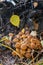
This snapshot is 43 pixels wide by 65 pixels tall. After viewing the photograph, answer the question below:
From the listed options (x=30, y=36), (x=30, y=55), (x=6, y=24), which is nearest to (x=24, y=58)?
(x=30, y=55)

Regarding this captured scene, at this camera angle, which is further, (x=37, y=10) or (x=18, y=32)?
(x=18, y=32)

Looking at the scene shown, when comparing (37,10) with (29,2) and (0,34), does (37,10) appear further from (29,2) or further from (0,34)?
(0,34)

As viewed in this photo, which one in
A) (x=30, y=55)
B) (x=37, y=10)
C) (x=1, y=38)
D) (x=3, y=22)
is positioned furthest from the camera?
(x=3, y=22)

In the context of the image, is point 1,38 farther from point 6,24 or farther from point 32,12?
point 32,12

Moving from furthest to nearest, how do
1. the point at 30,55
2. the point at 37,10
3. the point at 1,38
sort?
the point at 1,38 < the point at 37,10 < the point at 30,55

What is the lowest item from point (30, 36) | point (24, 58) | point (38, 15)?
point (24, 58)

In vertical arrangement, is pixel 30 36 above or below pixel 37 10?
below

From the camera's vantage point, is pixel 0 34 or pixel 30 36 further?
pixel 0 34

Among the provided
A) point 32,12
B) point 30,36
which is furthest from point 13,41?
point 32,12

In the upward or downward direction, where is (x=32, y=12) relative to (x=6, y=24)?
upward
